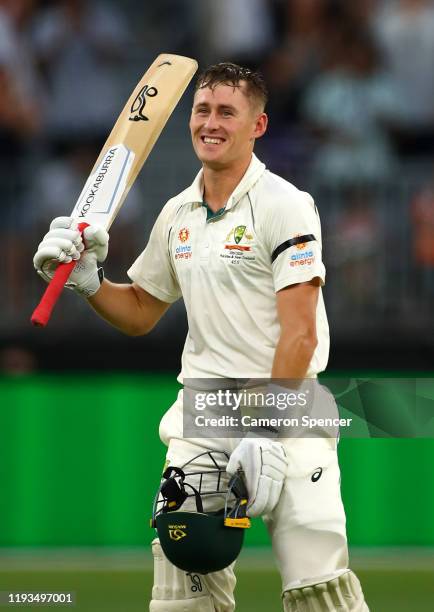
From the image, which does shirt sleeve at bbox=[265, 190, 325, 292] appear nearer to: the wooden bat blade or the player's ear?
the player's ear

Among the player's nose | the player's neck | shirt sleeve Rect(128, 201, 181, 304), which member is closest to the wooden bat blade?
shirt sleeve Rect(128, 201, 181, 304)

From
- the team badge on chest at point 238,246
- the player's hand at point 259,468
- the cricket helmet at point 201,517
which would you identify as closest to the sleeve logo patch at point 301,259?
the team badge on chest at point 238,246

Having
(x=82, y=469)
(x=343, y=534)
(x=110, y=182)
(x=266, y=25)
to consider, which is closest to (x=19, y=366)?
(x=82, y=469)

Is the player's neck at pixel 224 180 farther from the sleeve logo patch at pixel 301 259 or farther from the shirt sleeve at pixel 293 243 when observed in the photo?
the sleeve logo patch at pixel 301 259

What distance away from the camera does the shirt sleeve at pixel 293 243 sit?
480 centimetres

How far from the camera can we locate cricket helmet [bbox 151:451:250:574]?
4.73 metres

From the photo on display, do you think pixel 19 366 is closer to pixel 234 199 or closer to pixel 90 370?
pixel 90 370

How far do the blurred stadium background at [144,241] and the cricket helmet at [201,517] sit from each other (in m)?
2.18

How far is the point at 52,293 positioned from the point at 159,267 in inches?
24.6

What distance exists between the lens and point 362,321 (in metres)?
8.95

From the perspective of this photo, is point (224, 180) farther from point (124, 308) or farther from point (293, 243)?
point (124, 308)

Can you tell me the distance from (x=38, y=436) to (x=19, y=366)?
102 cm

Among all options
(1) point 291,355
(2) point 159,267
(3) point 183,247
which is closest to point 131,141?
(2) point 159,267

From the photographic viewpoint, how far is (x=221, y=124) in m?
5.00
